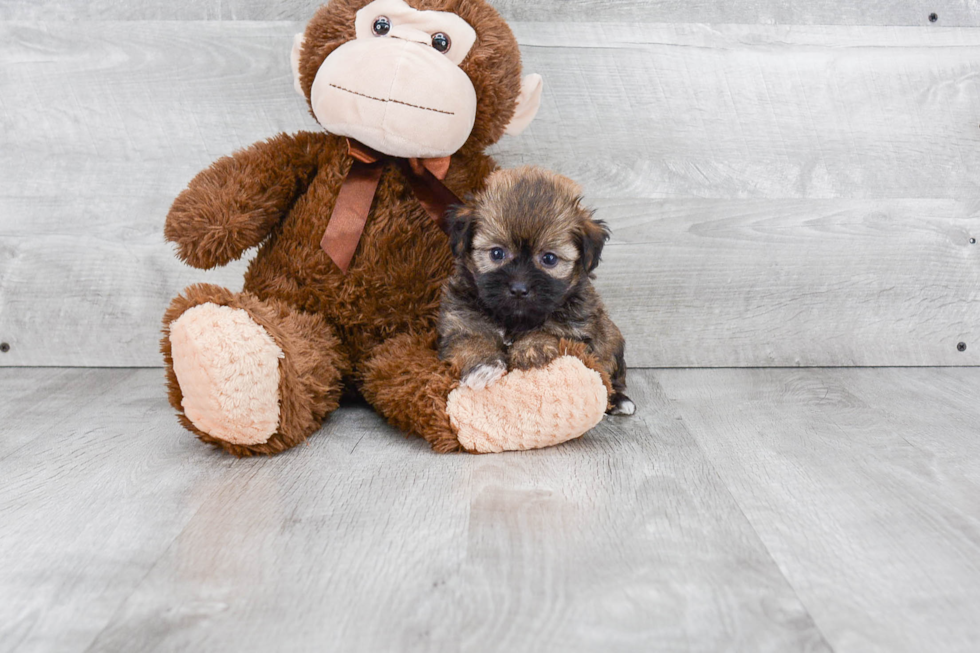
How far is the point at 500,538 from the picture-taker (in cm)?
115

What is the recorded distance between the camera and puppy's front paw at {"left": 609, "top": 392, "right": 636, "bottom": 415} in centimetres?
175

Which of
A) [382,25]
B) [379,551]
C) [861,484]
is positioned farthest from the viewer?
[382,25]

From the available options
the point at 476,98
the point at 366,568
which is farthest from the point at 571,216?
the point at 366,568

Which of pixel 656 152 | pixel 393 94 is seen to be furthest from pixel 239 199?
pixel 656 152

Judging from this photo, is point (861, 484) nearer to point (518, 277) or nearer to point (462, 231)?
point (518, 277)

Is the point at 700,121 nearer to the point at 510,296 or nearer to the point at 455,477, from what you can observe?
the point at 510,296

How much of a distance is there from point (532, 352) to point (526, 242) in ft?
0.66

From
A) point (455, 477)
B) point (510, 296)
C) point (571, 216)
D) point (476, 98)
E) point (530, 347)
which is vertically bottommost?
point (455, 477)

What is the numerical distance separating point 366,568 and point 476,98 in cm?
97

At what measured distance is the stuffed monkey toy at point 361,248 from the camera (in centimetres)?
144

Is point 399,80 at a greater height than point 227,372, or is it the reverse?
point 399,80

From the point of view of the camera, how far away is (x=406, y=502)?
1.27 m

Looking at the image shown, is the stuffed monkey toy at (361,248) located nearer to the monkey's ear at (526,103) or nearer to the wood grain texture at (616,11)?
the monkey's ear at (526,103)

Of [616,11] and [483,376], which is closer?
[483,376]
